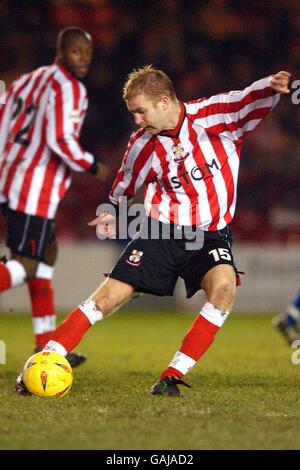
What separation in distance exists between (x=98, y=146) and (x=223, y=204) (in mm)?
7721

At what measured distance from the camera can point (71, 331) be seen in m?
4.84

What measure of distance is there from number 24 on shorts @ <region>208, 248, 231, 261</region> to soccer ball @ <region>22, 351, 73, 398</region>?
3.09ft

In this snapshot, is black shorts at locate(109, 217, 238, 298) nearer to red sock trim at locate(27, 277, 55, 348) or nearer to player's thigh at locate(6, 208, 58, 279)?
player's thigh at locate(6, 208, 58, 279)

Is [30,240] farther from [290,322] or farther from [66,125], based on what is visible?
[290,322]

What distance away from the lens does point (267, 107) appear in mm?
4863

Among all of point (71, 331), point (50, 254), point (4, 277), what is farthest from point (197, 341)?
point (50, 254)

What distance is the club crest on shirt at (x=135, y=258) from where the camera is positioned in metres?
4.94

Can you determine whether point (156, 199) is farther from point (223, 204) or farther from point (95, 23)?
point (95, 23)

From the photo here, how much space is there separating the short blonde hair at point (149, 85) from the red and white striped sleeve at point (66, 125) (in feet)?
5.04

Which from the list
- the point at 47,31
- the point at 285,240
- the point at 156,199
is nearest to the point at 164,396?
the point at 156,199

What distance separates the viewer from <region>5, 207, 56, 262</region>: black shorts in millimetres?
6316

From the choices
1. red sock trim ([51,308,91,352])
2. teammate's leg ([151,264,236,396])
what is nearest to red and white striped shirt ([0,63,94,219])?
red sock trim ([51,308,91,352])

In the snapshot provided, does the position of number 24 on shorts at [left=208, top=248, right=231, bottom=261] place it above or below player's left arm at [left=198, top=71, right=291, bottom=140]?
below
